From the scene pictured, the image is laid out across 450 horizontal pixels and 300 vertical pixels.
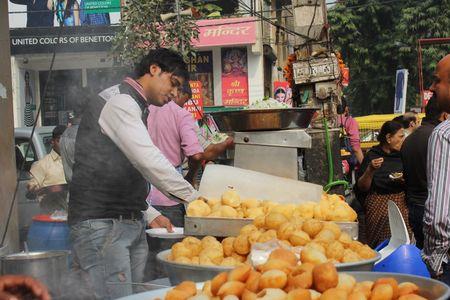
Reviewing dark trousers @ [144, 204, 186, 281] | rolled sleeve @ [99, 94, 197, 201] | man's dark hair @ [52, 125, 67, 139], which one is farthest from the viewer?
man's dark hair @ [52, 125, 67, 139]

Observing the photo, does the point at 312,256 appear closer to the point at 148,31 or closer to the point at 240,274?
the point at 240,274

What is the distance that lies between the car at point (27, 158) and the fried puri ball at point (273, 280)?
207 inches

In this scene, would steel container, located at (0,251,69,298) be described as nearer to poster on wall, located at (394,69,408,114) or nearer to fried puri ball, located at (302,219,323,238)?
fried puri ball, located at (302,219,323,238)

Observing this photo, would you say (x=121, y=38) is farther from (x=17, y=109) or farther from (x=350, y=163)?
(x=17, y=109)

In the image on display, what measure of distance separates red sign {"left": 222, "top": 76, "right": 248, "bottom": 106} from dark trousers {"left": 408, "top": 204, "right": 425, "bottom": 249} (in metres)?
15.8

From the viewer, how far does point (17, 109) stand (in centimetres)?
1578

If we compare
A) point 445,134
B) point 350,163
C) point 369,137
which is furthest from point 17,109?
point 445,134

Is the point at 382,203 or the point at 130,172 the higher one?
the point at 130,172

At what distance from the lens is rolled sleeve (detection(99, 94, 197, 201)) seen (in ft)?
9.64

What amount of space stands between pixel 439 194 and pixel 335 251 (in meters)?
0.80

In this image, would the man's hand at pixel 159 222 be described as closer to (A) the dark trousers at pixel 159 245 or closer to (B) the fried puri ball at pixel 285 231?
(A) the dark trousers at pixel 159 245

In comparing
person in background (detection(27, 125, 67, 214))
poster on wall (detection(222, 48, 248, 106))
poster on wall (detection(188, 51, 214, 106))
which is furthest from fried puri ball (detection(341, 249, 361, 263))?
poster on wall (detection(188, 51, 214, 106))

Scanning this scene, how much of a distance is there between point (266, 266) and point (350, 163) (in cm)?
719

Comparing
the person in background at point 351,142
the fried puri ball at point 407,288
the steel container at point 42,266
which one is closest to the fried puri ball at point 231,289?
the fried puri ball at point 407,288
